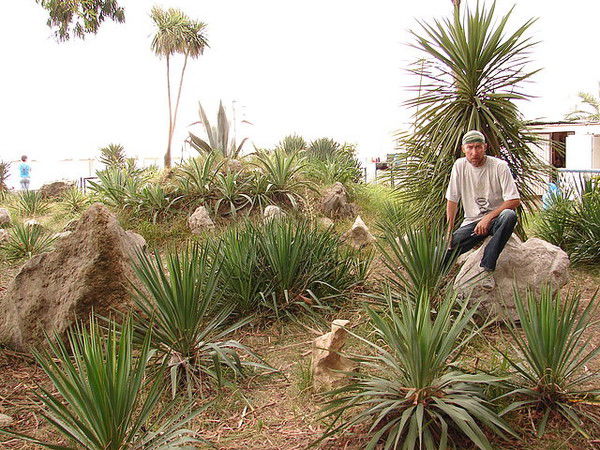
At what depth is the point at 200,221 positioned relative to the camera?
29.2 feet

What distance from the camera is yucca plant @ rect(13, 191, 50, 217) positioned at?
41.0 ft

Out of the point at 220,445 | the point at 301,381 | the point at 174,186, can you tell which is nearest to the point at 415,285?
the point at 301,381

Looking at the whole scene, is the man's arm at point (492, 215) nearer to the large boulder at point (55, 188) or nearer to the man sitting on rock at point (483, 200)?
the man sitting on rock at point (483, 200)

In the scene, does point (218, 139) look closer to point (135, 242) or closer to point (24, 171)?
point (24, 171)

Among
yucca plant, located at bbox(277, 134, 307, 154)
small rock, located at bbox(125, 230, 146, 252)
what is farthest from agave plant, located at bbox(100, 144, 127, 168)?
small rock, located at bbox(125, 230, 146, 252)

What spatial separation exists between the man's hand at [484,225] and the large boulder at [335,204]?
5675 mm

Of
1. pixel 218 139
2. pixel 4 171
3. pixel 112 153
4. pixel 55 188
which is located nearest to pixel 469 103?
pixel 218 139

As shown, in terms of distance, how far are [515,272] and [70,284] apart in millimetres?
3662

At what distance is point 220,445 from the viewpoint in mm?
3064

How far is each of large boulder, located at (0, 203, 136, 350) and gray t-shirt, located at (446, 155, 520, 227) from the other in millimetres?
2880

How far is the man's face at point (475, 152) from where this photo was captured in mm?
4766

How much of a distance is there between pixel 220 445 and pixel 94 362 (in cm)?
92

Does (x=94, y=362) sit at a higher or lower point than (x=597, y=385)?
higher

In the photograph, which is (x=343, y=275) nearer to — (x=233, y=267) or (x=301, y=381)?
(x=233, y=267)
